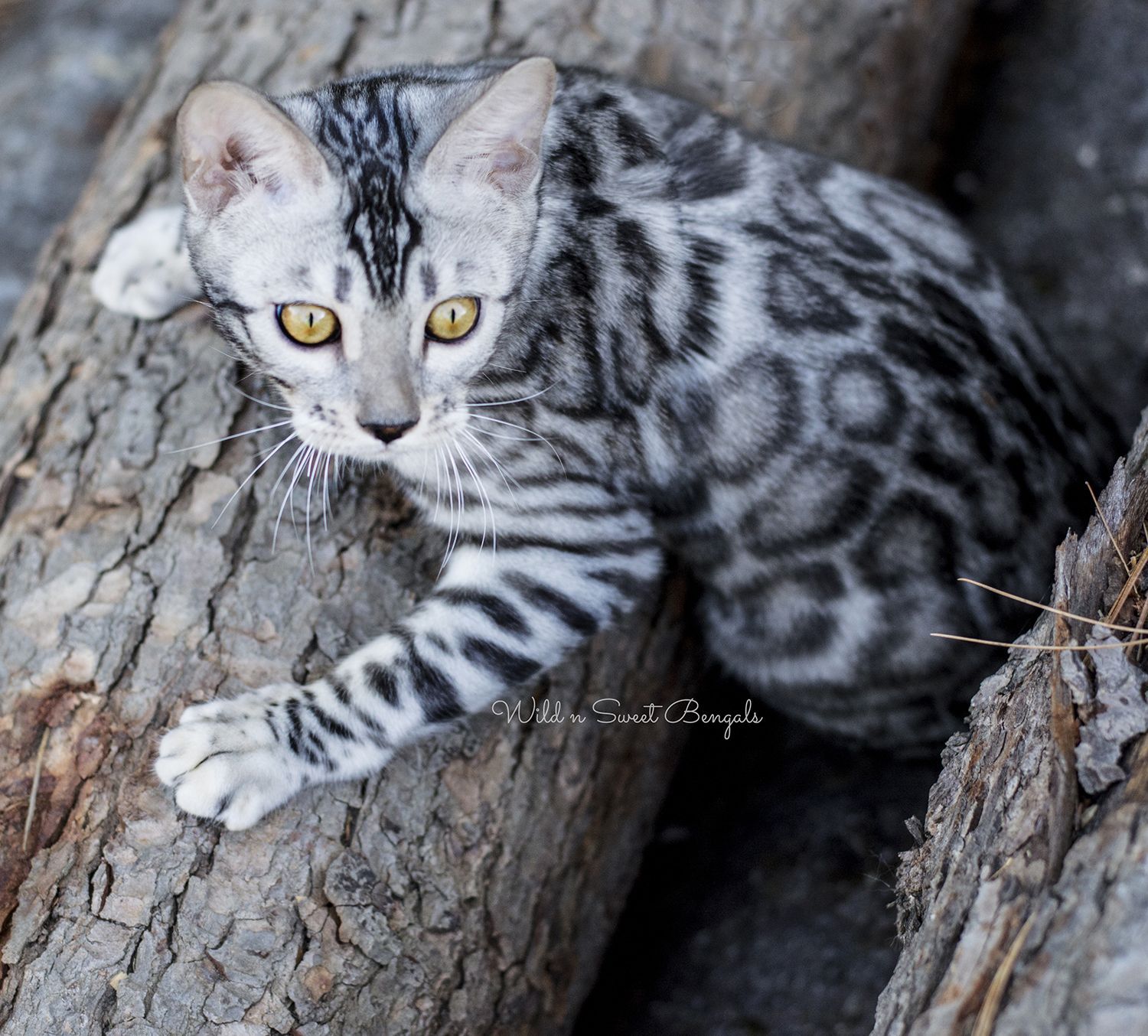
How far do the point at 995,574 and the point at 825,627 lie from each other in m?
0.38

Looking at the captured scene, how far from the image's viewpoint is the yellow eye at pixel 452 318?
196 centimetres

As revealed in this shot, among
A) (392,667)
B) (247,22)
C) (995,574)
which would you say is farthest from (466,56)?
(995,574)

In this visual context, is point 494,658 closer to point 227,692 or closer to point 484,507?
point 484,507

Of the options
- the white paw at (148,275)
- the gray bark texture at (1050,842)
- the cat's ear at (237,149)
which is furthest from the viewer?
the white paw at (148,275)

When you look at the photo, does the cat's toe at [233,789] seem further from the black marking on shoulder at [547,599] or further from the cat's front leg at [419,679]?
the black marking on shoulder at [547,599]

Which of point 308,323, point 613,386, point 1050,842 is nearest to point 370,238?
point 308,323

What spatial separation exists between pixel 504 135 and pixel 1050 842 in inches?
→ 54.8

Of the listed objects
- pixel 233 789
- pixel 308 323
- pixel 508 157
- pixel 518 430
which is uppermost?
pixel 508 157

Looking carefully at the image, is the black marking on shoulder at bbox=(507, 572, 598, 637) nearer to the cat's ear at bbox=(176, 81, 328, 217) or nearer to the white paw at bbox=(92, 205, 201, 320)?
the cat's ear at bbox=(176, 81, 328, 217)

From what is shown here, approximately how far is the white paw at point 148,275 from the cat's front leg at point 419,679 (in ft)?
3.09

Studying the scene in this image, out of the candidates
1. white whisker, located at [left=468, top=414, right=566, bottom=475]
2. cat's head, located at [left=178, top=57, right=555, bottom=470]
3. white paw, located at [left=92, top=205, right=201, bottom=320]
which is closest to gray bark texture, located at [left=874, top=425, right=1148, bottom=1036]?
white whisker, located at [left=468, top=414, right=566, bottom=475]

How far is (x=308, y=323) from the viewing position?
1916mm

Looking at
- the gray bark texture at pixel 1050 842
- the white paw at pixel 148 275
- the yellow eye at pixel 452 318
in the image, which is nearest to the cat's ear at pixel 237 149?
the yellow eye at pixel 452 318

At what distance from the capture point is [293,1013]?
191cm
